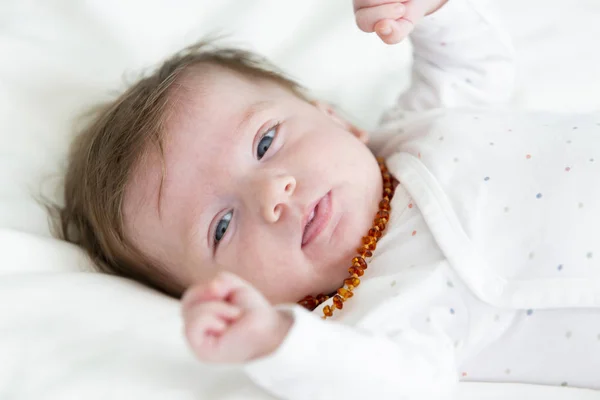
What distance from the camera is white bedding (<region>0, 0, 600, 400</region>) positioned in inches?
36.2

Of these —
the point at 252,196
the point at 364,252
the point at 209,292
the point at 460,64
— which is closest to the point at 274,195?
the point at 252,196

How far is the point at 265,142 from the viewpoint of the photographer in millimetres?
1128

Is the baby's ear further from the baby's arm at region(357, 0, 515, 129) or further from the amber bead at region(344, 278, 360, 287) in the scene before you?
the amber bead at region(344, 278, 360, 287)

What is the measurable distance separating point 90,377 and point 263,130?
0.44 m

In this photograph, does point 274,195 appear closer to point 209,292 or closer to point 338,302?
point 338,302

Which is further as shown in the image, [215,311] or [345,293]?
[345,293]

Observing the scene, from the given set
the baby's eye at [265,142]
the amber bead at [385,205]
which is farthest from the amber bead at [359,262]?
the baby's eye at [265,142]

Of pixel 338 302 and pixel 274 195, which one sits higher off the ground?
pixel 274 195

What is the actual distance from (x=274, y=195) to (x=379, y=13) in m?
0.31

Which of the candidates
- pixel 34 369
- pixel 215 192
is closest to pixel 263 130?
pixel 215 192

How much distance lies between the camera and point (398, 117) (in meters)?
1.39

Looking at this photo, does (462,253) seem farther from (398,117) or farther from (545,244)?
(398,117)

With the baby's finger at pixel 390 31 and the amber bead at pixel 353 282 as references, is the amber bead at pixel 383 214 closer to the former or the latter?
the amber bead at pixel 353 282

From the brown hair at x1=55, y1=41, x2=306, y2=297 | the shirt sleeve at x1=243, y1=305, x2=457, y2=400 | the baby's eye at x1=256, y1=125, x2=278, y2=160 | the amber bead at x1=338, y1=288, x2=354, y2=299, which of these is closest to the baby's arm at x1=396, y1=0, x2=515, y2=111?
the brown hair at x1=55, y1=41, x2=306, y2=297
